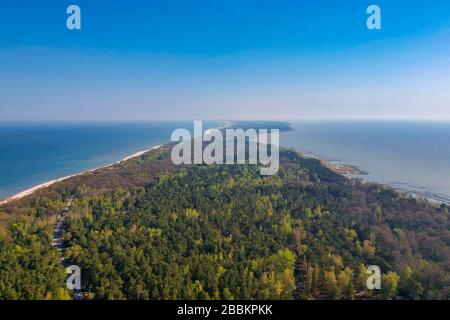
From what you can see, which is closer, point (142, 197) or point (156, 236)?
point (156, 236)

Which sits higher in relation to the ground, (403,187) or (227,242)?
(403,187)

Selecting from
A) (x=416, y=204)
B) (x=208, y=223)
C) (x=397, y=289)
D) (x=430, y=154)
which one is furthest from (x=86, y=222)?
(x=430, y=154)

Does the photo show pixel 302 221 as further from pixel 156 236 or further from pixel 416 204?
pixel 416 204

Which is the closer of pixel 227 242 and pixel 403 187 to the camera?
pixel 227 242

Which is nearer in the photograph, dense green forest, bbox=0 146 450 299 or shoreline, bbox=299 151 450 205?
dense green forest, bbox=0 146 450 299

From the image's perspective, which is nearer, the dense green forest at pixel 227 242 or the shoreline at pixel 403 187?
the dense green forest at pixel 227 242
